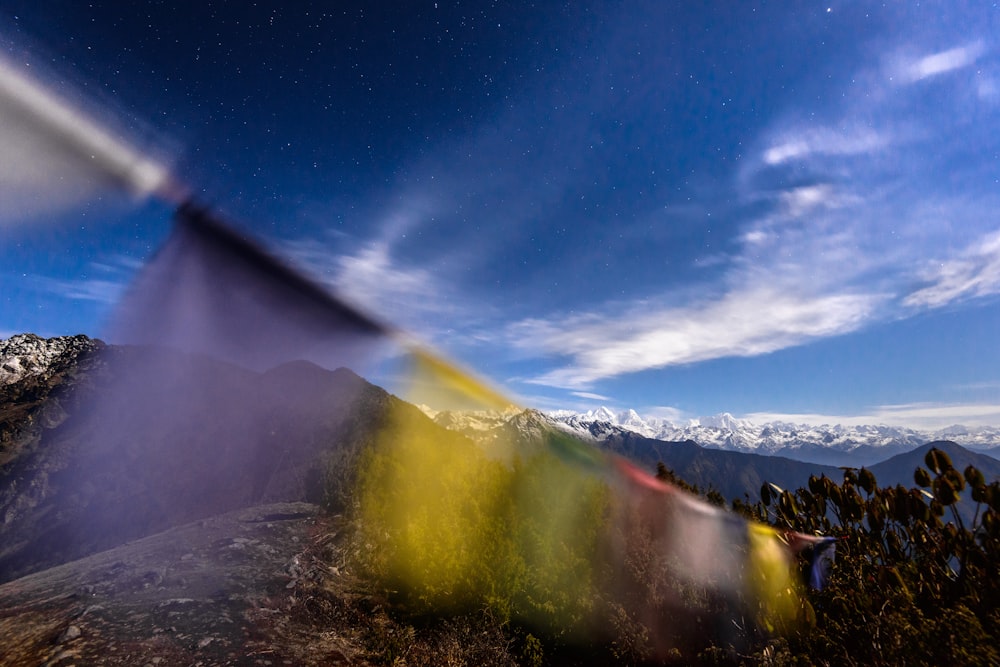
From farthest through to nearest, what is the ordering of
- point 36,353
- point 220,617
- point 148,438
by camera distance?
point 36,353 → point 148,438 → point 220,617

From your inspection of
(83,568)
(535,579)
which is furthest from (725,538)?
(83,568)

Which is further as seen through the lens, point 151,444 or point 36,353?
point 36,353

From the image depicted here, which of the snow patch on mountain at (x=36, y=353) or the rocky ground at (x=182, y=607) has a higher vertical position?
the snow patch on mountain at (x=36, y=353)

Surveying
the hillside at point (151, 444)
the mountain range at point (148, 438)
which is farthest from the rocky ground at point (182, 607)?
the hillside at point (151, 444)

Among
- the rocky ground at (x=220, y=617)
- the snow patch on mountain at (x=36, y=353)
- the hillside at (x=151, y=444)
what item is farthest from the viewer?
the snow patch on mountain at (x=36, y=353)

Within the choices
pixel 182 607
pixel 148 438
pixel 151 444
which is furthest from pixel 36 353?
pixel 182 607

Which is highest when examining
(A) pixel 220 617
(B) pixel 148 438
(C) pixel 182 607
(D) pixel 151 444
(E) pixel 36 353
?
(E) pixel 36 353

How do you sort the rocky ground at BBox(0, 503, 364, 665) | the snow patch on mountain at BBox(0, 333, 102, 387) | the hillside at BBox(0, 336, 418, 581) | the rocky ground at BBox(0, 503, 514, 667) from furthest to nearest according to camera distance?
the snow patch on mountain at BBox(0, 333, 102, 387) → the hillside at BBox(0, 336, 418, 581) → the rocky ground at BBox(0, 503, 514, 667) → the rocky ground at BBox(0, 503, 364, 665)

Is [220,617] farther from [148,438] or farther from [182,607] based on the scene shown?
[148,438]

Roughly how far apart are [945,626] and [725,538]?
13818 millimetres

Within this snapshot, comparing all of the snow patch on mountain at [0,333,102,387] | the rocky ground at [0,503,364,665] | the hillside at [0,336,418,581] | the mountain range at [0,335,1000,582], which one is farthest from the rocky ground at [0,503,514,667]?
the snow patch on mountain at [0,333,102,387]

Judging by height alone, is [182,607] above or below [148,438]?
below

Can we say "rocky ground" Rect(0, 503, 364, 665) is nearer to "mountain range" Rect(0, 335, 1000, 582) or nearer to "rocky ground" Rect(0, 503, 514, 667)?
"rocky ground" Rect(0, 503, 514, 667)

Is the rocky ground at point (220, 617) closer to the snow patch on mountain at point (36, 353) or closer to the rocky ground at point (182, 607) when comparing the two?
the rocky ground at point (182, 607)
